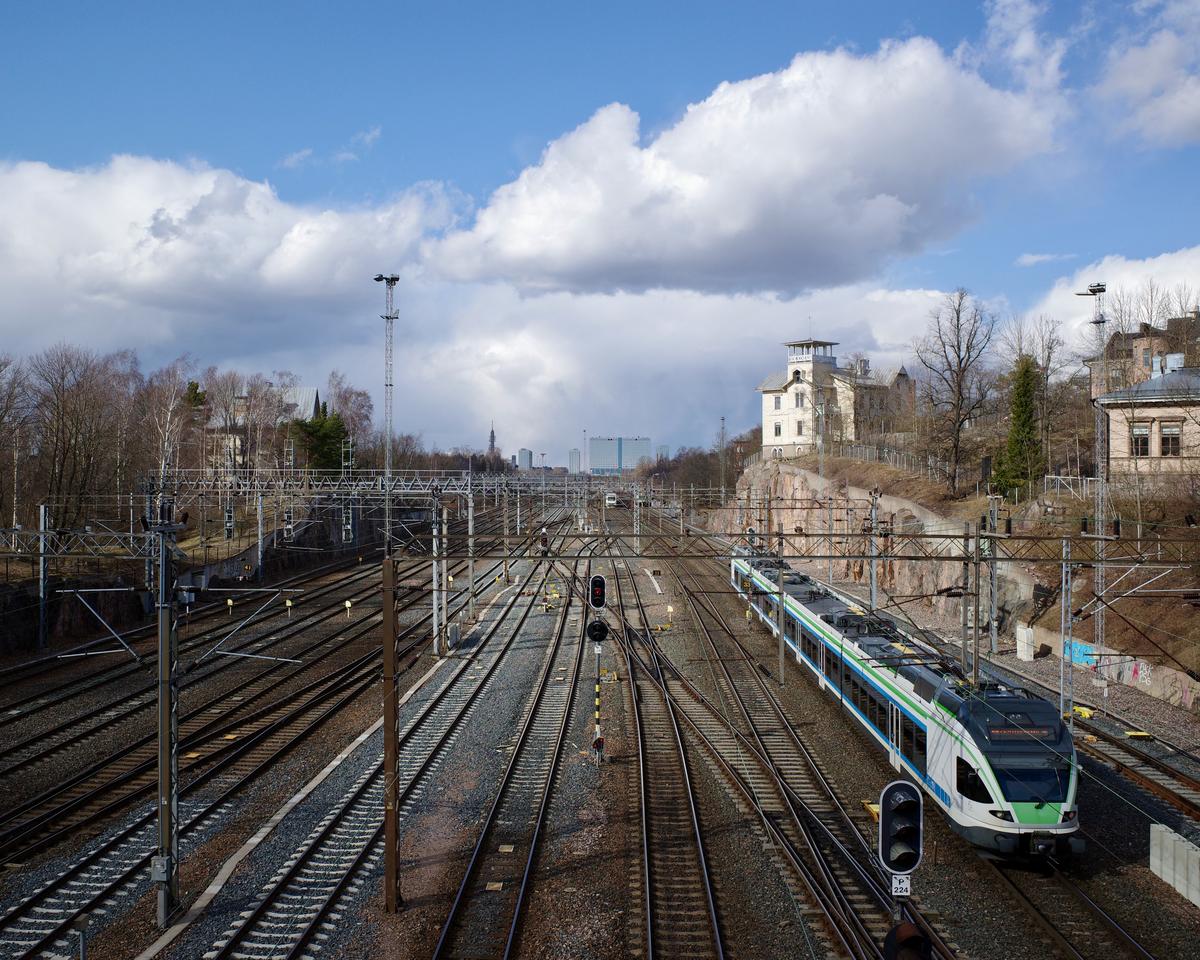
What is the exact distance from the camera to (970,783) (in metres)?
12.5

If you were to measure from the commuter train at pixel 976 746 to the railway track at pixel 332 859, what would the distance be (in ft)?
23.2

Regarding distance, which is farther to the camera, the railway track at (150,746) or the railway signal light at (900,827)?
the railway track at (150,746)

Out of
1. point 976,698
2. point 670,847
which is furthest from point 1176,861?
point 670,847

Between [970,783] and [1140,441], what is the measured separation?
27.7m

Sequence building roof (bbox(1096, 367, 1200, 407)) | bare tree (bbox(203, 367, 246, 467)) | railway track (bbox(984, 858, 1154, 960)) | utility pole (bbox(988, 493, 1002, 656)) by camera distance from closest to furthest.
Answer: railway track (bbox(984, 858, 1154, 960))
utility pole (bbox(988, 493, 1002, 656))
building roof (bbox(1096, 367, 1200, 407))
bare tree (bbox(203, 367, 246, 467))

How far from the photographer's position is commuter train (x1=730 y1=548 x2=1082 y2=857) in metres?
12.0

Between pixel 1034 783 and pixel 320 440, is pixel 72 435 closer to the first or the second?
pixel 320 440

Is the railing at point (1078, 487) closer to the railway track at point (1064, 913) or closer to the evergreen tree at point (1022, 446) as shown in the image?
the evergreen tree at point (1022, 446)

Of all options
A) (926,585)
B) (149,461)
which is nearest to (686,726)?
(926,585)

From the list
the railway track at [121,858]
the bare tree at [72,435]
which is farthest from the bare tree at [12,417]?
the railway track at [121,858]

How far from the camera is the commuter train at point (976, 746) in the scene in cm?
1205

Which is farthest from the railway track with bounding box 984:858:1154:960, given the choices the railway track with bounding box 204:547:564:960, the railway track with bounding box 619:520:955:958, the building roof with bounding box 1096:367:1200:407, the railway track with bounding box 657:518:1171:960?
the building roof with bounding box 1096:367:1200:407

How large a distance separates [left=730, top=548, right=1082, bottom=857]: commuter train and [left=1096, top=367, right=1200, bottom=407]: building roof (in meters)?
21.1

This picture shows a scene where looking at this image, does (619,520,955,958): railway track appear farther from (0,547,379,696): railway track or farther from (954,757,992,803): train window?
(0,547,379,696): railway track
